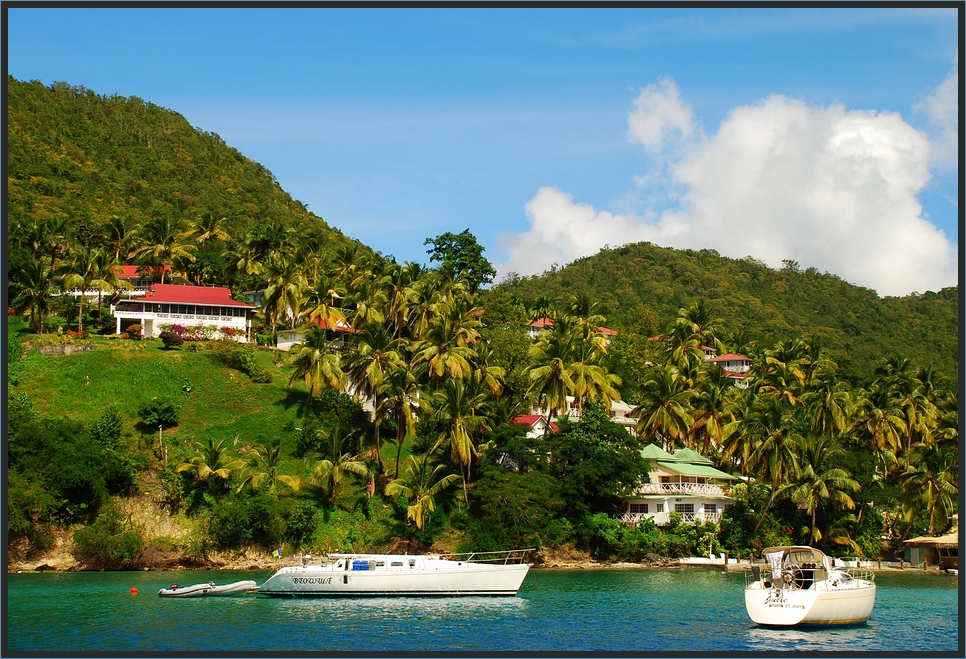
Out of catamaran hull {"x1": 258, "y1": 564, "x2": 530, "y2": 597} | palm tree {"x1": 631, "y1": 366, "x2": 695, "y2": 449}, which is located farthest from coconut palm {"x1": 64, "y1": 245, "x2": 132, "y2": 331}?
palm tree {"x1": 631, "y1": 366, "x2": 695, "y2": 449}

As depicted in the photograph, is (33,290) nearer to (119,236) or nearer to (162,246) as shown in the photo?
(162,246)

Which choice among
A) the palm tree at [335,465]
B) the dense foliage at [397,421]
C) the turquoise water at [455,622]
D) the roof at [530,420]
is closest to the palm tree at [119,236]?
the dense foliage at [397,421]

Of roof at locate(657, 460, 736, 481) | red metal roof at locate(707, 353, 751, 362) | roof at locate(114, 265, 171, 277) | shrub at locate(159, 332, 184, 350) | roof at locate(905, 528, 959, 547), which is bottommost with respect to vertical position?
roof at locate(905, 528, 959, 547)

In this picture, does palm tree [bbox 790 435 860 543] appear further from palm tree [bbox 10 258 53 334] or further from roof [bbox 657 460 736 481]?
palm tree [bbox 10 258 53 334]

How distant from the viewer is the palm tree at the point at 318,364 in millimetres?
65938

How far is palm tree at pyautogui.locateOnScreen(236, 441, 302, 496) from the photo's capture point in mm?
57250

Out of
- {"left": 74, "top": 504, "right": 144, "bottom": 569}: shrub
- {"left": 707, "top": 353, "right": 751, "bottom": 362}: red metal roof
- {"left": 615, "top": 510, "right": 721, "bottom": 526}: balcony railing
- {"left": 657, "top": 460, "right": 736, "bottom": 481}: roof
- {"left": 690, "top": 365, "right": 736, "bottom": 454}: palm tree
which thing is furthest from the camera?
{"left": 707, "top": 353, "right": 751, "bottom": 362}: red metal roof

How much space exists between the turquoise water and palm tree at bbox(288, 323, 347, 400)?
19792 millimetres

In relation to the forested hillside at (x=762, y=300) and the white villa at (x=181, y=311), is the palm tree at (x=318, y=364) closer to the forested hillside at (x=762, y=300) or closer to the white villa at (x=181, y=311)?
the white villa at (x=181, y=311)

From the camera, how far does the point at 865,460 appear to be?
67125 millimetres

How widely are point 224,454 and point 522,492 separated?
1876 cm

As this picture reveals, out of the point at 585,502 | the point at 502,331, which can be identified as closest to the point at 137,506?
the point at 585,502

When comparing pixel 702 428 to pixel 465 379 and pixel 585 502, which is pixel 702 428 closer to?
pixel 585 502

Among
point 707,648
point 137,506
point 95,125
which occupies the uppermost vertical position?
point 95,125
